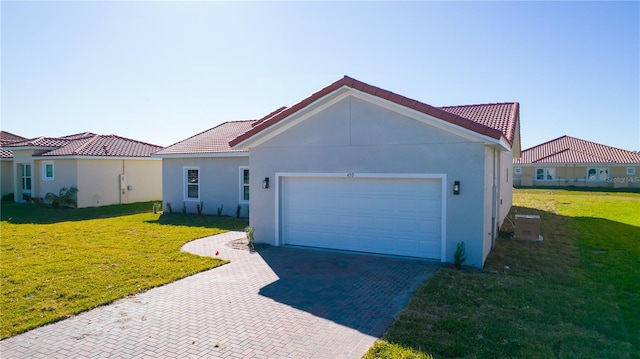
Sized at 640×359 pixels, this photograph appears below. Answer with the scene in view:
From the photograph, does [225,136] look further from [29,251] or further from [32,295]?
[32,295]

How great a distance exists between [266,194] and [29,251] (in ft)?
21.8

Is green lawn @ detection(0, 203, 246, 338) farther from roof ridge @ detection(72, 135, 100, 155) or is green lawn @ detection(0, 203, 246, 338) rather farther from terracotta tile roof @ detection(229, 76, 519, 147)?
roof ridge @ detection(72, 135, 100, 155)

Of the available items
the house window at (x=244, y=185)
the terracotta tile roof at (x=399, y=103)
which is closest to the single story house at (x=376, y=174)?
the terracotta tile roof at (x=399, y=103)

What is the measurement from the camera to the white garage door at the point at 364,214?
10.2 metres

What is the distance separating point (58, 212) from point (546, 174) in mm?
44647

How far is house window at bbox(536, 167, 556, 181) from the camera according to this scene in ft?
143

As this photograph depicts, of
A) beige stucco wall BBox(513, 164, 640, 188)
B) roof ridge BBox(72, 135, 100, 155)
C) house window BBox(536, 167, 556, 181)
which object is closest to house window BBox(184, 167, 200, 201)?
roof ridge BBox(72, 135, 100, 155)

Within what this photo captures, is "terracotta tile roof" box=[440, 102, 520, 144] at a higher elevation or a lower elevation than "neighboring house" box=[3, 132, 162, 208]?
higher

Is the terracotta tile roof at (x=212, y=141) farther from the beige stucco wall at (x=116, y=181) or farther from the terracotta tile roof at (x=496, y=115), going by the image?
the terracotta tile roof at (x=496, y=115)

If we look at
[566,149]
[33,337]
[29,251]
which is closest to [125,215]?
[29,251]

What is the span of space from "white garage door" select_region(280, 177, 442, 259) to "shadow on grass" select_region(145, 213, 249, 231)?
14.2 feet

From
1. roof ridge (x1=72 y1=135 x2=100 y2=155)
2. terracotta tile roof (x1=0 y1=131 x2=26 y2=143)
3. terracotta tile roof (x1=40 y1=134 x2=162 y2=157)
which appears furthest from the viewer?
terracotta tile roof (x1=0 y1=131 x2=26 y2=143)

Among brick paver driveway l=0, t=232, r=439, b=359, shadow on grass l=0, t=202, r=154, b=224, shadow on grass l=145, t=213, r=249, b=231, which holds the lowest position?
brick paver driveway l=0, t=232, r=439, b=359

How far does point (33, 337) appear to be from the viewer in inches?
227
